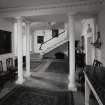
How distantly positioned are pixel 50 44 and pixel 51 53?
0.94 metres

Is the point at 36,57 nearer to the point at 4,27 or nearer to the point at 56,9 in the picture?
the point at 4,27

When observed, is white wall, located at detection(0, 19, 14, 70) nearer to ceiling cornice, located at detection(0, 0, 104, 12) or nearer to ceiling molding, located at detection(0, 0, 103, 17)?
ceiling molding, located at detection(0, 0, 103, 17)

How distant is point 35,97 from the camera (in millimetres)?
3523

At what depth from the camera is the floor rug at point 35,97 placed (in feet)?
10.5

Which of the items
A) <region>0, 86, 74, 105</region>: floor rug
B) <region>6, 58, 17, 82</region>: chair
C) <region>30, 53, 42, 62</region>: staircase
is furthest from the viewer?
<region>30, 53, 42, 62</region>: staircase

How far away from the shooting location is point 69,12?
4109 mm

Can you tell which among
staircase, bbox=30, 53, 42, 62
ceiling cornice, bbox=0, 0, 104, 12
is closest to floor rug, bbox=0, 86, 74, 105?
ceiling cornice, bbox=0, 0, 104, 12

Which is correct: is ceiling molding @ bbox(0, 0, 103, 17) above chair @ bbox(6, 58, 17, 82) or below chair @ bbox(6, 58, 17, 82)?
above

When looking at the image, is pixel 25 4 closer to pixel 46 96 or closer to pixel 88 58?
pixel 46 96

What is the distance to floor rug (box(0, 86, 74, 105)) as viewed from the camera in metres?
3.21

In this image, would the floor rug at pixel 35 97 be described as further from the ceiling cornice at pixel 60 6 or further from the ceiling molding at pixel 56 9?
the ceiling cornice at pixel 60 6

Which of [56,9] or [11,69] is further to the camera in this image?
[11,69]

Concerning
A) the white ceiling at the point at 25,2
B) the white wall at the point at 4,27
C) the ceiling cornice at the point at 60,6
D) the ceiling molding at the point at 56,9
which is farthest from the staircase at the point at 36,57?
the white ceiling at the point at 25,2

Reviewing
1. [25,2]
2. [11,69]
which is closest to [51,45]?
[11,69]
